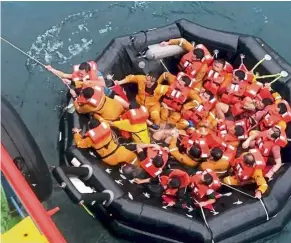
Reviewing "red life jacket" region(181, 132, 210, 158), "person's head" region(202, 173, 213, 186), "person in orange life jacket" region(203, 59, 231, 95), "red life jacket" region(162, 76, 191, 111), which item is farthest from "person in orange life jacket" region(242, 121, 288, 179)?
"red life jacket" region(162, 76, 191, 111)

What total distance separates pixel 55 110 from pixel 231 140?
2254mm

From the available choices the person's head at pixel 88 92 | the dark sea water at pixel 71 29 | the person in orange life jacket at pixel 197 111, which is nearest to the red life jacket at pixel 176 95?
the person in orange life jacket at pixel 197 111

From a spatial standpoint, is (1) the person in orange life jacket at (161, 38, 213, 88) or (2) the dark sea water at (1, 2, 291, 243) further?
(2) the dark sea water at (1, 2, 291, 243)

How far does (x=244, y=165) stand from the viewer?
18.9 feet

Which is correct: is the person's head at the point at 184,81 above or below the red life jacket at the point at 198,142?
above

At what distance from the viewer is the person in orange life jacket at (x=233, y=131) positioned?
20.0 feet

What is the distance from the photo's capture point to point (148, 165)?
18.9 feet

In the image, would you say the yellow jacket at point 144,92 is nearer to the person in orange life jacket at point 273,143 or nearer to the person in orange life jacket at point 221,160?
the person in orange life jacket at point 221,160

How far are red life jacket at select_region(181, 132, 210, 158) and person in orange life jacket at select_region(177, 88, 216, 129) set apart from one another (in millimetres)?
275

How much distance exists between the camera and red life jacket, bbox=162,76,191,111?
6.23 metres

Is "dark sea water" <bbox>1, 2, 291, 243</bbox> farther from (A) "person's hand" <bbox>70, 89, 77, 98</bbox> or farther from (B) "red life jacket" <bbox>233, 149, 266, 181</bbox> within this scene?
(B) "red life jacket" <bbox>233, 149, 266, 181</bbox>

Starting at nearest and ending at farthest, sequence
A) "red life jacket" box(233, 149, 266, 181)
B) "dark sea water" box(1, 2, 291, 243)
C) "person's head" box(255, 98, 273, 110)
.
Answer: "red life jacket" box(233, 149, 266, 181) → "person's head" box(255, 98, 273, 110) → "dark sea water" box(1, 2, 291, 243)

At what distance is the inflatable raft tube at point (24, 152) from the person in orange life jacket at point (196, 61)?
78.1 inches

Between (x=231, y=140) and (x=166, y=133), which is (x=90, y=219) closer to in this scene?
(x=166, y=133)
